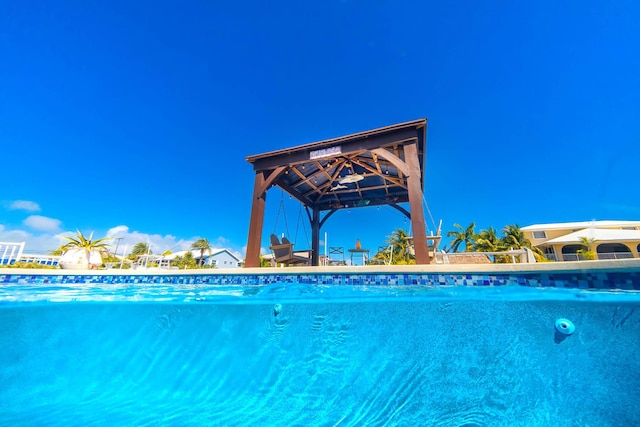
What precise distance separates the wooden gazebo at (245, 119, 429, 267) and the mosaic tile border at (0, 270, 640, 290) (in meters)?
1.99

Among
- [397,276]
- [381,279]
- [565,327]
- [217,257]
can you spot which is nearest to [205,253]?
[217,257]

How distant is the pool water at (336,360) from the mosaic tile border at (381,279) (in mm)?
137

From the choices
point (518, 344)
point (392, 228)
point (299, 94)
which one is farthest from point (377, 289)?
point (392, 228)

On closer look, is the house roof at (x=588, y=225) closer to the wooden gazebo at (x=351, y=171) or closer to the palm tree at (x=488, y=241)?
the palm tree at (x=488, y=241)

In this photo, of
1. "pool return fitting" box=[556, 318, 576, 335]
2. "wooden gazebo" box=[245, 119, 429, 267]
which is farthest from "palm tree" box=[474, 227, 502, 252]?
"pool return fitting" box=[556, 318, 576, 335]

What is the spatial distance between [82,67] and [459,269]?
757 inches

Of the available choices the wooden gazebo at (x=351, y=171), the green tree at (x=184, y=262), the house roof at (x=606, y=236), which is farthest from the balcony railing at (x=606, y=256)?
the green tree at (x=184, y=262)

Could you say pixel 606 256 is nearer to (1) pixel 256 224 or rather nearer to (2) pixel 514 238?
(2) pixel 514 238

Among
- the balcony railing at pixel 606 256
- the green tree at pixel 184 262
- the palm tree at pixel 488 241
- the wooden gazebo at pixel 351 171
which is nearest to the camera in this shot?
the wooden gazebo at pixel 351 171

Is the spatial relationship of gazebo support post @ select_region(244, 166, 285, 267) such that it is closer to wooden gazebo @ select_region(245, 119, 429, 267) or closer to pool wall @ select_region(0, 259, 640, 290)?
wooden gazebo @ select_region(245, 119, 429, 267)

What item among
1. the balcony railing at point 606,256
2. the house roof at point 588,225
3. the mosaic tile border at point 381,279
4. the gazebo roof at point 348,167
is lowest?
the mosaic tile border at point 381,279

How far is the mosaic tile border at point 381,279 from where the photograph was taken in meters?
2.56

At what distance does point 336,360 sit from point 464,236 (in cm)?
2769

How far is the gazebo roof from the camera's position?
671 cm
